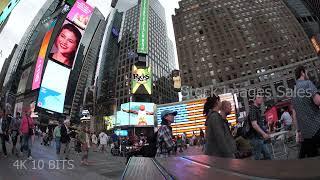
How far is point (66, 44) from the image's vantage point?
19328mm

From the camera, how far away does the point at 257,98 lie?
187 inches

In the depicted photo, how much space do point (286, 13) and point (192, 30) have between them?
103ft

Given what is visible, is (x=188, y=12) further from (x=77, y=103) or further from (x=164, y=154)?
(x=164, y=154)

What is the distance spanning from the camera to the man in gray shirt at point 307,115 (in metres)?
3.03

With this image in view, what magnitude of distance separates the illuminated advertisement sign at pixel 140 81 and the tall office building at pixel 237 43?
34.6 m

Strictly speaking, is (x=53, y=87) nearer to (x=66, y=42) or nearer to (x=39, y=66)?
(x=39, y=66)

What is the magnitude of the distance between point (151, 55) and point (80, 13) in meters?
78.7

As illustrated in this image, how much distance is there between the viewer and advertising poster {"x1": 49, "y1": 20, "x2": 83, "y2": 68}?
18828mm

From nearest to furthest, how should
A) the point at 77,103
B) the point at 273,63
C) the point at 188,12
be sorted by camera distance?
the point at 273,63 < the point at 188,12 < the point at 77,103

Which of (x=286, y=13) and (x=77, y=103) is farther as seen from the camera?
(x=77, y=103)

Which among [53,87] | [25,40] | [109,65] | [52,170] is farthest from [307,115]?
[109,65]

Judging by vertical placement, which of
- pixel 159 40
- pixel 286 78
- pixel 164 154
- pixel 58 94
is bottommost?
pixel 164 154

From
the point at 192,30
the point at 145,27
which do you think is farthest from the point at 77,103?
the point at 145,27

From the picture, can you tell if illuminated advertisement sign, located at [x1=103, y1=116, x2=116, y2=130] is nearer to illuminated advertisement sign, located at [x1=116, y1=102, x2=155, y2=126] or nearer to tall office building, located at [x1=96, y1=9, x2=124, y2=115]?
illuminated advertisement sign, located at [x1=116, y1=102, x2=155, y2=126]
